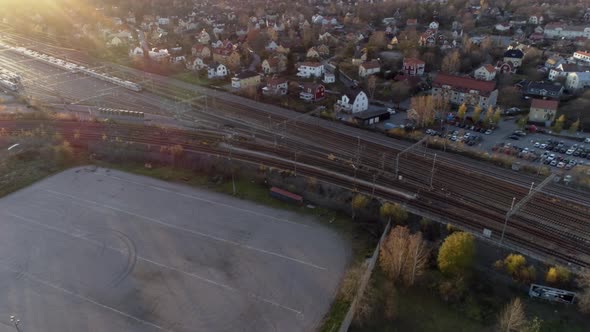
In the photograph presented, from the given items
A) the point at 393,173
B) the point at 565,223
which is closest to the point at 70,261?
the point at 393,173

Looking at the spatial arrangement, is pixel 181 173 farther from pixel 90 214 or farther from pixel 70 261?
pixel 70 261

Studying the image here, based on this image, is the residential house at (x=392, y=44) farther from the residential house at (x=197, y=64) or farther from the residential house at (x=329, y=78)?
the residential house at (x=197, y=64)

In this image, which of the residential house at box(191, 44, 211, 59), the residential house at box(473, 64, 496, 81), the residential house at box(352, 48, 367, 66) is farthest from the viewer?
the residential house at box(191, 44, 211, 59)

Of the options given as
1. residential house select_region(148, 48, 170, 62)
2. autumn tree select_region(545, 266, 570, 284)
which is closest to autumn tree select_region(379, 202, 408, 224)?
autumn tree select_region(545, 266, 570, 284)

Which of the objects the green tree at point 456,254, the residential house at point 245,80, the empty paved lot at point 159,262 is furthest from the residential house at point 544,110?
the residential house at point 245,80

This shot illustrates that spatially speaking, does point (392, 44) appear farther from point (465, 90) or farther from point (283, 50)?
point (465, 90)

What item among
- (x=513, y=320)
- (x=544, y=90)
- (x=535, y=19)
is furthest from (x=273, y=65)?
(x=535, y=19)

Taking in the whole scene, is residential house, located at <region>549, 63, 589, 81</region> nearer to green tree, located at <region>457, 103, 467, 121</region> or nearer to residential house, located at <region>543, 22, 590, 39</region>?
green tree, located at <region>457, 103, 467, 121</region>
